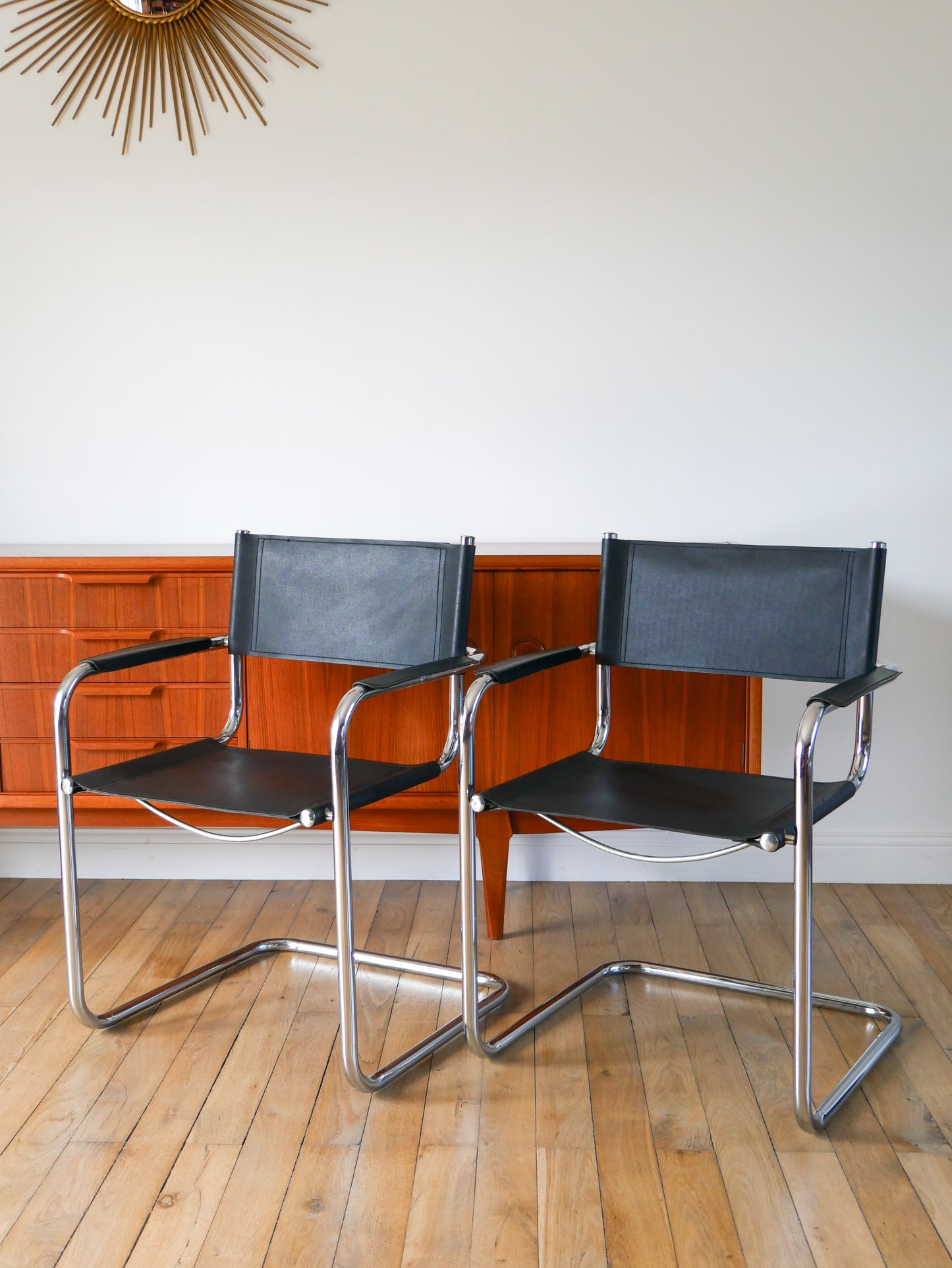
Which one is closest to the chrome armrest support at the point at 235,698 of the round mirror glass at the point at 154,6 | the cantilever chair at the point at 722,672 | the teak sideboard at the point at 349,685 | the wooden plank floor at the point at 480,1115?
the teak sideboard at the point at 349,685

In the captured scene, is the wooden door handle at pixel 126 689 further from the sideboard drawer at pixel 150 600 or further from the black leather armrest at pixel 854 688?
the black leather armrest at pixel 854 688

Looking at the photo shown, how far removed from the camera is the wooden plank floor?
4.65 feet

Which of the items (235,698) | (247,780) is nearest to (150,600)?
(235,698)

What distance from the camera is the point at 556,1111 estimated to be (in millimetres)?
1701

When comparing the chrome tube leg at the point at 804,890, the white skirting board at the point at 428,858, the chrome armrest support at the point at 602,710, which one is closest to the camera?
the chrome tube leg at the point at 804,890

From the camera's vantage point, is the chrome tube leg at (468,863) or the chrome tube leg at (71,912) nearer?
the chrome tube leg at (468,863)

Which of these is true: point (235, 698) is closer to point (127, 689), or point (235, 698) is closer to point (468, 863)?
point (127, 689)

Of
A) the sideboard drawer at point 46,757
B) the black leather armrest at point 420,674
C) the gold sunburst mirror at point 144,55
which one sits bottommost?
the sideboard drawer at point 46,757

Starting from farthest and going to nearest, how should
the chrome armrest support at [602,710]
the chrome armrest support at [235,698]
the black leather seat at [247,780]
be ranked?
the chrome armrest support at [235,698]
the chrome armrest support at [602,710]
the black leather seat at [247,780]

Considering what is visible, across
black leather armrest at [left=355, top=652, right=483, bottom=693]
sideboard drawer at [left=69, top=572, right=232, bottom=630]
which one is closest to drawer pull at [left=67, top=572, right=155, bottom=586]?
sideboard drawer at [left=69, top=572, right=232, bottom=630]

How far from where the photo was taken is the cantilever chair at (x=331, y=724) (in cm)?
175

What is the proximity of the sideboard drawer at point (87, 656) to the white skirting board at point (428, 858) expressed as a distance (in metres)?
0.55

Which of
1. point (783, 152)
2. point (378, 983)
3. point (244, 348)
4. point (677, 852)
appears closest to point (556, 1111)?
point (378, 983)

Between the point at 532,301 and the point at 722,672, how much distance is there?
1.11 metres
